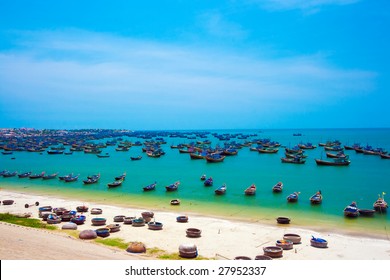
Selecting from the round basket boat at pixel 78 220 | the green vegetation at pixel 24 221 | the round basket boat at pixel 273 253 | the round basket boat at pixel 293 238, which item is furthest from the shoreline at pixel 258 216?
the green vegetation at pixel 24 221

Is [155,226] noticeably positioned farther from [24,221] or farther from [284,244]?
[24,221]

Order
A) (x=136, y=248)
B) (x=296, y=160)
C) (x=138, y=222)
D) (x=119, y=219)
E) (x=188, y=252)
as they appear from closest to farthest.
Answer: (x=188, y=252) < (x=136, y=248) < (x=138, y=222) < (x=119, y=219) < (x=296, y=160)

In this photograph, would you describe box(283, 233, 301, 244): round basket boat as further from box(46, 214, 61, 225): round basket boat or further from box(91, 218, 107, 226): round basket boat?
box(46, 214, 61, 225): round basket boat

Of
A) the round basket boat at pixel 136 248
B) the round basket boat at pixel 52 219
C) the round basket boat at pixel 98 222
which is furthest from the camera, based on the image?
the round basket boat at pixel 52 219

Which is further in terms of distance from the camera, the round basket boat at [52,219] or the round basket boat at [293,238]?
the round basket boat at [52,219]

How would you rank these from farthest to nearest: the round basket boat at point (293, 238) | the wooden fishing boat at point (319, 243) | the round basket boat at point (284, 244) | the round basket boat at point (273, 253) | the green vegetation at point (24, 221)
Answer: the green vegetation at point (24, 221)
the round basket boat at point (293, 238)
the wooden fishing boat at point (319, 243)
the round basket boat at point (284, 244)
the round basket boat at point (273, 253)

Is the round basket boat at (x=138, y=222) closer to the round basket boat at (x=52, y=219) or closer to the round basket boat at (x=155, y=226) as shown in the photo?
the round basket boat at (x=155, y=226)

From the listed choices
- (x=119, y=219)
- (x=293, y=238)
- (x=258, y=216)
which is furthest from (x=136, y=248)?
(x=258, y=216)
